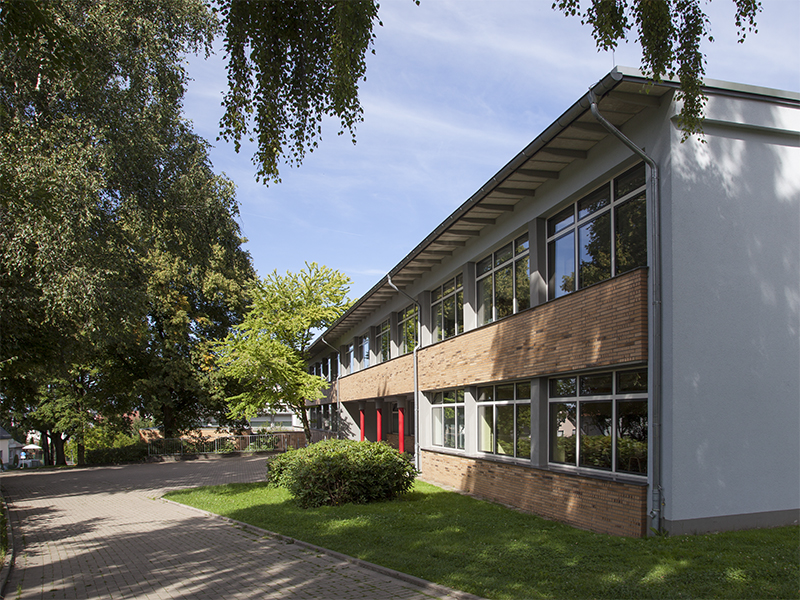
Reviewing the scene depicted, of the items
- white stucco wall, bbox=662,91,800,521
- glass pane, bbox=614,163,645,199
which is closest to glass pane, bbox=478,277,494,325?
glass pane, bbox=614,163,645,199

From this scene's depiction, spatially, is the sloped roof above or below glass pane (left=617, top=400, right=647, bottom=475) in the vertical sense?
above

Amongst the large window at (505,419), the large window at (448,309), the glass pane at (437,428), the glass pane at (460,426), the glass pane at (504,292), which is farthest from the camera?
the glass pane at (437,428)

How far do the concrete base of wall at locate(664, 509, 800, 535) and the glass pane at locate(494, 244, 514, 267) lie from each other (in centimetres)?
715

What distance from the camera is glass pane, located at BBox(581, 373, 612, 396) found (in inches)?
410

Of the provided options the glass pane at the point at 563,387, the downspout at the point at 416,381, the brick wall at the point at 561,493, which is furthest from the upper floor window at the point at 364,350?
the glass pane at the point at 563,387

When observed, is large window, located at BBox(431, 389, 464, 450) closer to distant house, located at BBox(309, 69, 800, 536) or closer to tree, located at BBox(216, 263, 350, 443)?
distant house, located at BBox(309, 69, 800, 536)

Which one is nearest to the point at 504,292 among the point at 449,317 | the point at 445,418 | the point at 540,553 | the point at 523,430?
the point at 523,430

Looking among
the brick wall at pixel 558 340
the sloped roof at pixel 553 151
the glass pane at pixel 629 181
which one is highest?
the sloped roof at pixel 553 151

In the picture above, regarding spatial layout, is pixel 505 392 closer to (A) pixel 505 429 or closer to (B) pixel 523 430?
(A) pixel 505 429

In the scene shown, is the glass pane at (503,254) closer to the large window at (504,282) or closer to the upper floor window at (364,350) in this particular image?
the large window at (504,282)

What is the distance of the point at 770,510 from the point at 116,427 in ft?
128

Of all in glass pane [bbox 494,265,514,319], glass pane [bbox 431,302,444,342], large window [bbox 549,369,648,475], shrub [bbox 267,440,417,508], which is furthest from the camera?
glass pane [bbox 431,302,444,342]

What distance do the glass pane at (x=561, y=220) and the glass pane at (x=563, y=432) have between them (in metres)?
3.23

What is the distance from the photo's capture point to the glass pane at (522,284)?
13.6 metres
